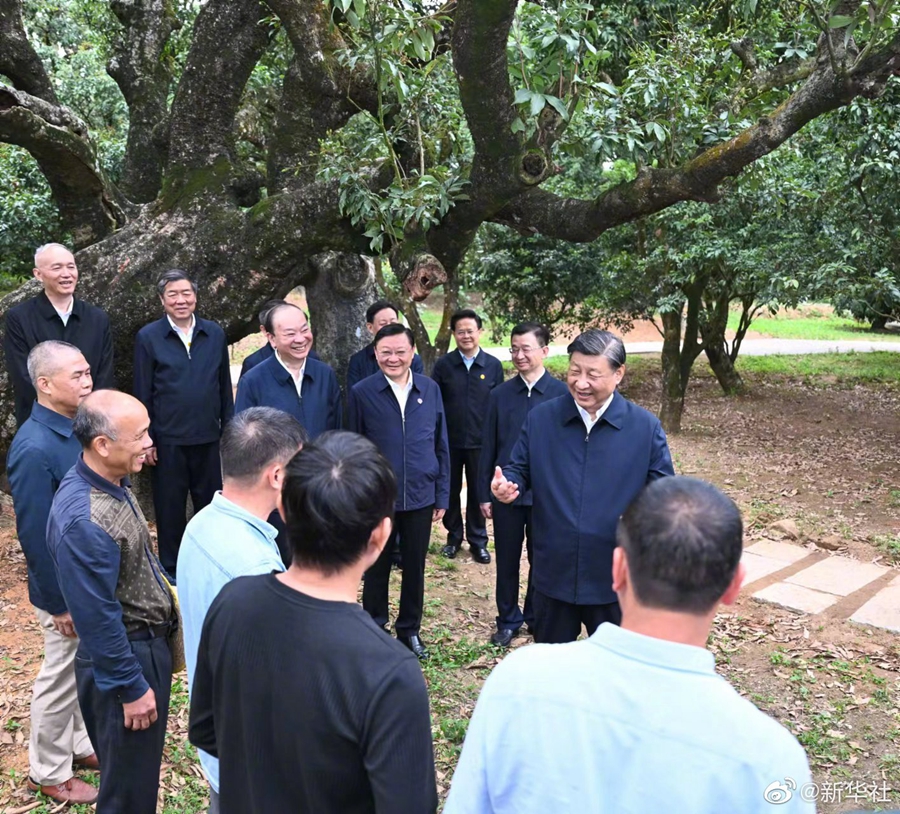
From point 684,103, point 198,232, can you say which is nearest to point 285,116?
point 198,232

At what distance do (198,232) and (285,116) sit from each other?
1379 millimetres

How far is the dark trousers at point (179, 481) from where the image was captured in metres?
5.28

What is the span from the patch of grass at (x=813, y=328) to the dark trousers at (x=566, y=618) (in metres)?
25.7

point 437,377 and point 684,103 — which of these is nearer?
point 684,103

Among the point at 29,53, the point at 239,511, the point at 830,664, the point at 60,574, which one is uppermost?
the point at 29,53

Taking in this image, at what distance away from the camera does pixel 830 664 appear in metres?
5.01

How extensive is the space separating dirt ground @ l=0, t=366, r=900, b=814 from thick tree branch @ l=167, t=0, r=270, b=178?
3.41 m

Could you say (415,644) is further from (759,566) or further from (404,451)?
(759,566)

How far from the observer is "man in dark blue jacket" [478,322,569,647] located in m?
5.19

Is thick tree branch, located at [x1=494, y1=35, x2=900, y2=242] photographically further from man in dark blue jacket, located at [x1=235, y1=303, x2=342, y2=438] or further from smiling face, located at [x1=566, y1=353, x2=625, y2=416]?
smiling face, located at [x1=566, y1=353, x2=625, y2=416]

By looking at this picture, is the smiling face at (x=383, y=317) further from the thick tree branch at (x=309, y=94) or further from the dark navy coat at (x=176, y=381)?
the thick tree branch at (x=309, y=94)

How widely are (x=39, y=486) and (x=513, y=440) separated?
2.85 metres

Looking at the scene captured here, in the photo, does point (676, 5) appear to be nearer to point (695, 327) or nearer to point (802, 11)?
point (802, 11)

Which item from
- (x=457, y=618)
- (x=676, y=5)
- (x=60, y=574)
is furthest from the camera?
(x=676, y=5)
